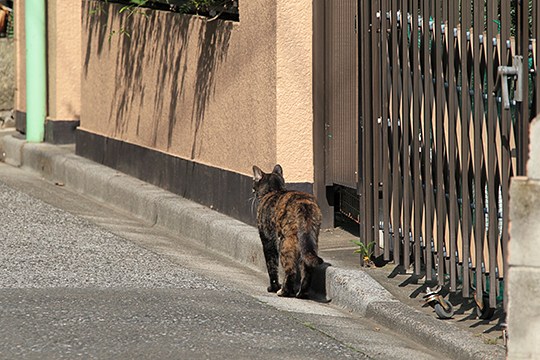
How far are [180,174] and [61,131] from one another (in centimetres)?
415

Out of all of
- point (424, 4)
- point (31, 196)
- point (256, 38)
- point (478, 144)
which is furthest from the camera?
point (31, 196)

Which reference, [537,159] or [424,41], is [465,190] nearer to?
[424,41]

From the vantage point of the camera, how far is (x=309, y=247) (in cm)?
835

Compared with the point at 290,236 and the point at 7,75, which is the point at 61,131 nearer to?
the point at 7,75

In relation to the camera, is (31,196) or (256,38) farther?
(31,196)

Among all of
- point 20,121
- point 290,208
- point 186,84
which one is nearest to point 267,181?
point 290,208

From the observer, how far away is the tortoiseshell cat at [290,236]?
8391 mm

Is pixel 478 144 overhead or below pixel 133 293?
overhead

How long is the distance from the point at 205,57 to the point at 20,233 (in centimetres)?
218

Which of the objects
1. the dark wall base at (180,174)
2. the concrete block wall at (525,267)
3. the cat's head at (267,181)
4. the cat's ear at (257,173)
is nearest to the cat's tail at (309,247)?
the cat's head at (267,181)

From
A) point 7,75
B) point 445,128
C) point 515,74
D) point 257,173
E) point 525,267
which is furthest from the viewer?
point 7,75

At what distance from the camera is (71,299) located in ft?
25.9

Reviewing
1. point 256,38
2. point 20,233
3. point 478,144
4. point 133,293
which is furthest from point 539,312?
point 20,233

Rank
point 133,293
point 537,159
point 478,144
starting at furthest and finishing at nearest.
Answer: point 133,293, point 478,144, point 537,159
